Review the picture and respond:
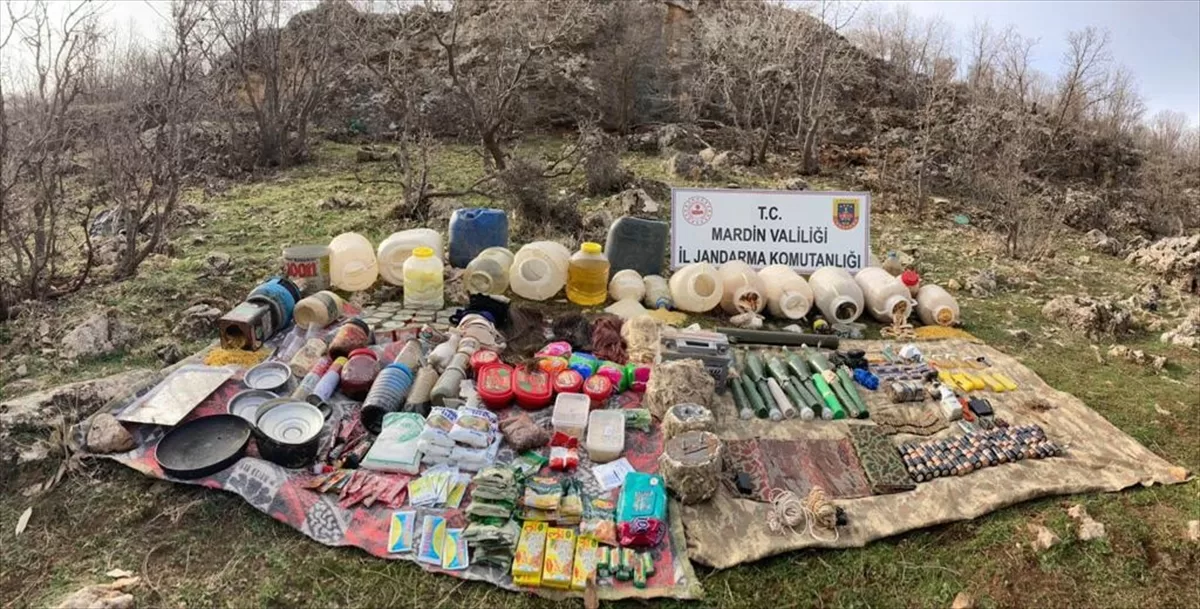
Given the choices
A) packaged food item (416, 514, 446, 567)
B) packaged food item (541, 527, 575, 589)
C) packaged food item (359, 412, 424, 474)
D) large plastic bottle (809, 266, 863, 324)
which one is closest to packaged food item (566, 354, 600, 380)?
packaged food item (359, 412, 424, 474)

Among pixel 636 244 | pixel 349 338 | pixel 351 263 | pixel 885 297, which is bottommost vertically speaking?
pixel 349 338

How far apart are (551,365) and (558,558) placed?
5.45 feet

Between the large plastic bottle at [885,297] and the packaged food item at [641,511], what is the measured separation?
11.4 feet

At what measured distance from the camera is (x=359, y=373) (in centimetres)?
449

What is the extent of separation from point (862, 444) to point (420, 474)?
2.63 metres

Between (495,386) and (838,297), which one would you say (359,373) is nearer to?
(495,386)

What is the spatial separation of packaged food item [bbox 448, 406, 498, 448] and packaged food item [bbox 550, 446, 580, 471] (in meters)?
0.39

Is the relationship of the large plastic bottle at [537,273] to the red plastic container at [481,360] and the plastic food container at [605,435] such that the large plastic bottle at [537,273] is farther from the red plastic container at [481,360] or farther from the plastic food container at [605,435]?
the plastic food container at [605,435]

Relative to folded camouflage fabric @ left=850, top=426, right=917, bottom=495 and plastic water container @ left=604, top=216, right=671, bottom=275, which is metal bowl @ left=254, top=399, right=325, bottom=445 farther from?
plastic water container @ left=604, top=216, right=671, bottom=275

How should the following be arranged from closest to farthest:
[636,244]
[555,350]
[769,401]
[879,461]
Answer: [879,461], [769,401], [555,350], [636,244]

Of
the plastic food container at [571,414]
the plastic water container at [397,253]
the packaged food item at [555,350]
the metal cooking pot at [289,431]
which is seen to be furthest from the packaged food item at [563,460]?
the plastic water container at [397,253]

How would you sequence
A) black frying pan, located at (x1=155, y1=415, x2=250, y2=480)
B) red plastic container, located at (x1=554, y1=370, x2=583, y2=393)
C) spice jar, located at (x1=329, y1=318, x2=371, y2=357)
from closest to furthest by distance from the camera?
black frying pan, located at (x1=155, y1=415, x2=250, y2=480), red plastic container, located at (x1=554, y1=370, x2=583, y2=393), spice jar, located at (x1=329, y1=318, x2=371, y2=357)

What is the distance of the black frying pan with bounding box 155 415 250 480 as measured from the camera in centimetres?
365

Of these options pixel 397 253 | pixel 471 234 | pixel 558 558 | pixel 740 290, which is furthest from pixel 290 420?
pixel 740 290
